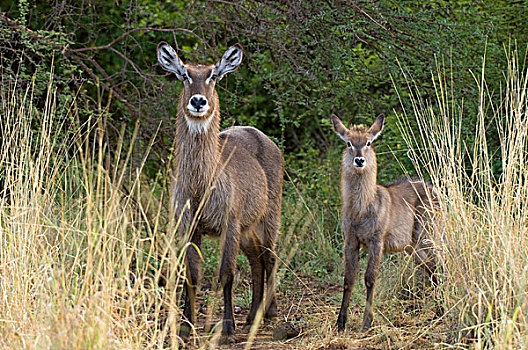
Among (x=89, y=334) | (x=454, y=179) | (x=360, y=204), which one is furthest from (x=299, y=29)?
(x=89, y=334)

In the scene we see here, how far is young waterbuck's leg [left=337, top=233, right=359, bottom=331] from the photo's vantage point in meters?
5.33

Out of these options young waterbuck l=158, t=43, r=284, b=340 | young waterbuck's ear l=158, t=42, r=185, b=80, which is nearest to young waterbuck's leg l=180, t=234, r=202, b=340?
young waterbuck l=158, t=43, r=284, b=340

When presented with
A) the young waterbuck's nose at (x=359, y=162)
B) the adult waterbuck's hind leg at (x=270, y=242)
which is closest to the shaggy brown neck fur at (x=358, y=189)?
the young waterbuck's nose at (x=359, y=162)

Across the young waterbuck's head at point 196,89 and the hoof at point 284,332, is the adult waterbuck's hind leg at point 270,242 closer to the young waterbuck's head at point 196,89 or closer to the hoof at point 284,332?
the hoof at point 284,332

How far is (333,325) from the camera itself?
5469 mm

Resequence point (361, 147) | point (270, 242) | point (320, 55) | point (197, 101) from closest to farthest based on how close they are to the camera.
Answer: point (197, 101), point (361, 147), point (270, 242), point (320, 55)

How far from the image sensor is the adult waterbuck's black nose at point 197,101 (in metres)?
5.07

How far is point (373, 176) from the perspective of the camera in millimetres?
5812

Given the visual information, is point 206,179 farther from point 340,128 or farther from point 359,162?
point 340,128

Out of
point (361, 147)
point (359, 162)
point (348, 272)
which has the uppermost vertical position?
point (361, 147)

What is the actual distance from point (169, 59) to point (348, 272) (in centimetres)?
205

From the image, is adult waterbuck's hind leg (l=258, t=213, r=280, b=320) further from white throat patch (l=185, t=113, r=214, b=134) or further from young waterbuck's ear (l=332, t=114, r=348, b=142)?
white throat patch (l=185, t=113, r=214, b=134)

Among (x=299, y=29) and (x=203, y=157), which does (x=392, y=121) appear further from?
(x=203, y=157)

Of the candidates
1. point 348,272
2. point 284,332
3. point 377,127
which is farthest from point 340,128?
point 284,332
